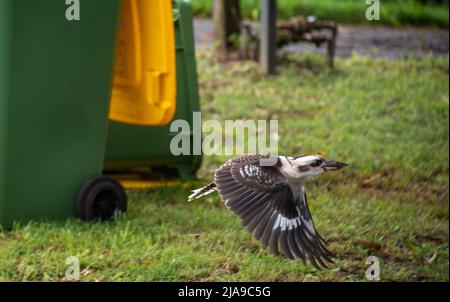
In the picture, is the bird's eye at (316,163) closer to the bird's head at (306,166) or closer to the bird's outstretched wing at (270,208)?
the bird's head at (306,166)

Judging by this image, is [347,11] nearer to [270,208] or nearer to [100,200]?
[100,200]

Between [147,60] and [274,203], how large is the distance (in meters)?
1.85

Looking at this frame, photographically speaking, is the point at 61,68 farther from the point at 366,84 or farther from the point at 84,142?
the point at 366,84

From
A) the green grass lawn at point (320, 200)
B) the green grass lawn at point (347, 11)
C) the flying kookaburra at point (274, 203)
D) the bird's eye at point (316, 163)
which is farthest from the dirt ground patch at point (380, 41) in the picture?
the bird's eye at point (316, 163)

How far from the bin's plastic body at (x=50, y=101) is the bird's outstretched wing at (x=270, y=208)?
148 centimetres

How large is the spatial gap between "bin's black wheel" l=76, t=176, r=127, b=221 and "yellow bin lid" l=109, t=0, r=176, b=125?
1.46 feet

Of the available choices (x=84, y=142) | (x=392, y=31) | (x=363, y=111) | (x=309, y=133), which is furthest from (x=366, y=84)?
(x=84, y=142)

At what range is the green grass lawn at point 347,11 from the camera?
1167 centimetres

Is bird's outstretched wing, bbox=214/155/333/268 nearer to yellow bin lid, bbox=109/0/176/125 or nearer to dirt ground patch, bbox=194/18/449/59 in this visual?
yellow bin lid, bbox=109/0/176/125

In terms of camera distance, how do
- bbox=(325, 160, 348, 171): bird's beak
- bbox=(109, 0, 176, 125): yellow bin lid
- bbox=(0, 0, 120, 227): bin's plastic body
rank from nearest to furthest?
1. bbox=(325, 160, 348, 171): bird's beak
2. bbox=(0, 0, 120, 227): bin's plastic body
3. bbox=(109, 0, 176, 125): yellow bin lid

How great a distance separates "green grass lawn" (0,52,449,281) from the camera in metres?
4.87

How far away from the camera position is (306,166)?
154 inches

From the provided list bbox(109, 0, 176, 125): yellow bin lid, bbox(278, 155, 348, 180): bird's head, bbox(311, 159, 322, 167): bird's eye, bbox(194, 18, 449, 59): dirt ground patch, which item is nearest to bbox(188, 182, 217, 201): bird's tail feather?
bbox(278, 155, 348, 180): bird's head
